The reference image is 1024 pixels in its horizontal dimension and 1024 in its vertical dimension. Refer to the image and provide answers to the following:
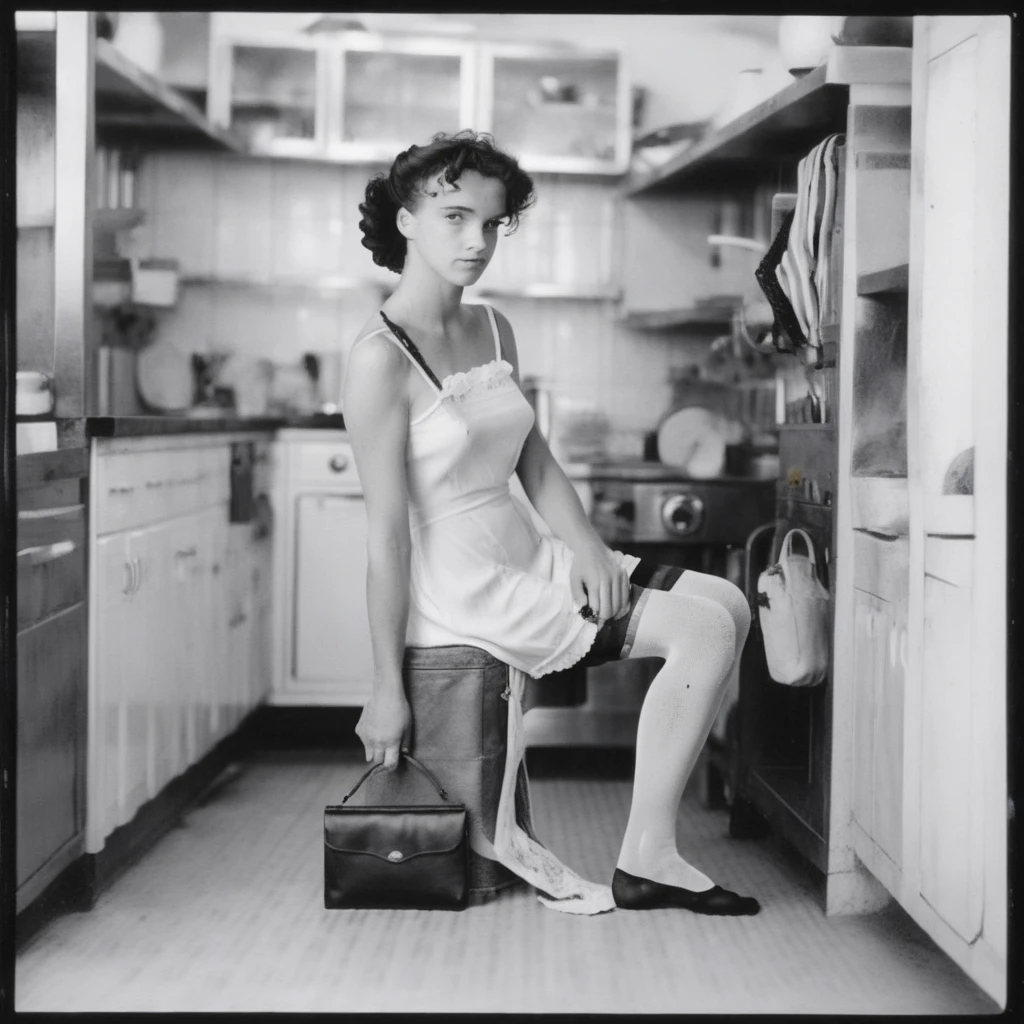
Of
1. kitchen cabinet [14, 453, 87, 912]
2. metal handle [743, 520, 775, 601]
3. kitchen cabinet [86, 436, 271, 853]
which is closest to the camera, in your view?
kitchen cabinet [14, 453, 87, 912]

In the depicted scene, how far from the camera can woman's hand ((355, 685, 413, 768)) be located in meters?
2.57

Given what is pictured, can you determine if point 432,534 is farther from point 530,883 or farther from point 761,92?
point 761,92

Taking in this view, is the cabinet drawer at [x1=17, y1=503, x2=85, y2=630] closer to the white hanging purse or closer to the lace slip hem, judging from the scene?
the lace slip hem

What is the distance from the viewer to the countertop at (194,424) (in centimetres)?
269

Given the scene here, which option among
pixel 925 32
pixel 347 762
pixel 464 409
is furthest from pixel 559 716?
pixel 925 32

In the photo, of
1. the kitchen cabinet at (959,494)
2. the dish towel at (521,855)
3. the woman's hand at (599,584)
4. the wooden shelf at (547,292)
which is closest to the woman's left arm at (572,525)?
the woman's hand at (599,584)

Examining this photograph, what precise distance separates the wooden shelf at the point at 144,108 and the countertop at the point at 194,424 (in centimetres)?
90

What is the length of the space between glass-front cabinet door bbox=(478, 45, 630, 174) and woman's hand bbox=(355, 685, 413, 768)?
274cm

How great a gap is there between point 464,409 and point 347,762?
1.80 meters

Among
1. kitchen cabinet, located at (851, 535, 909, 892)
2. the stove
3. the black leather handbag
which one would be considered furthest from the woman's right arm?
the stove

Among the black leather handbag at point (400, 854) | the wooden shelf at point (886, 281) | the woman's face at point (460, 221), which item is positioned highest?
the woman's face at point (460, 221)

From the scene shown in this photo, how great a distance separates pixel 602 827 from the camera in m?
3.33

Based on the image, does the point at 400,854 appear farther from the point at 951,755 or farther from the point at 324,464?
the point at 324,464

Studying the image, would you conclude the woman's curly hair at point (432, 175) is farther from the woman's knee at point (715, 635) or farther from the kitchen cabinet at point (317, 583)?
the kitchen cabinet at point (317, 583)
